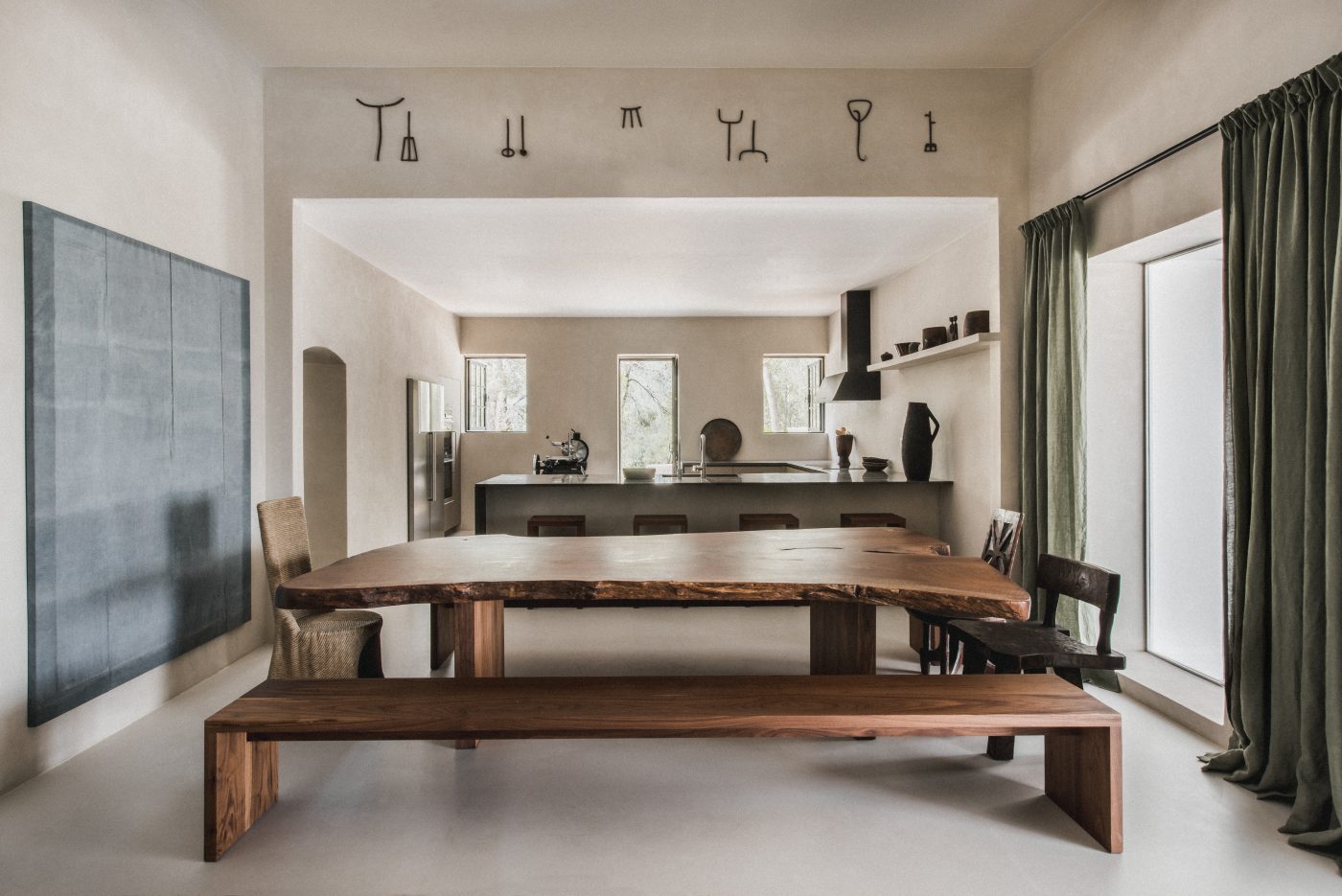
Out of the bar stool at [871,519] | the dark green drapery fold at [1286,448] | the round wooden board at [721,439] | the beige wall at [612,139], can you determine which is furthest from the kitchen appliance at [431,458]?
the dark green drapery fold at [1286,448]

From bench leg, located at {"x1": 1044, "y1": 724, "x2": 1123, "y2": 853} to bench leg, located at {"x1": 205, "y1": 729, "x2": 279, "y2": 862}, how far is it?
2.49 meters

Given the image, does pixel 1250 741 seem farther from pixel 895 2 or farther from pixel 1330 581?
pixel 895 2

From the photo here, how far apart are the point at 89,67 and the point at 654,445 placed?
662 centimetres

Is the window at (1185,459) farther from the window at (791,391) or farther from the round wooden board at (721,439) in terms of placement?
the round wooden board at (721,439)

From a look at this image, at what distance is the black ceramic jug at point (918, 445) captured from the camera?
490 cm

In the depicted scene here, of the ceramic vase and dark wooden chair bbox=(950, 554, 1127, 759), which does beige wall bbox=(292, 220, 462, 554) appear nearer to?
dark wooden chair bbox=(950, 554, 1127, 759)

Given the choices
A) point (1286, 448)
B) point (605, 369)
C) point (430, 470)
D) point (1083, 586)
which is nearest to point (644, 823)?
point (1083, 586)

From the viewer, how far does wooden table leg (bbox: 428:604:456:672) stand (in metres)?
3.61

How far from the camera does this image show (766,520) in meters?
4.87

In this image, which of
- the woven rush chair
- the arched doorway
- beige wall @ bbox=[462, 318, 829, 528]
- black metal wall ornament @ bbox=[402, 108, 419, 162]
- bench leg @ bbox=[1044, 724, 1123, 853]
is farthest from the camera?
beige wall @ bbox=[462, 318, 829, 528]

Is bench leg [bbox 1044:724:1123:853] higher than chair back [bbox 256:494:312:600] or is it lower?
lower

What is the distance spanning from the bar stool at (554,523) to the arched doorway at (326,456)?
57.0 inches

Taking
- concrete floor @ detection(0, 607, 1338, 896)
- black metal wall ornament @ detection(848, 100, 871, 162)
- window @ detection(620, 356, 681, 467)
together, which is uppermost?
black metal wall ornament @ detection(848, 100, 871, 162)

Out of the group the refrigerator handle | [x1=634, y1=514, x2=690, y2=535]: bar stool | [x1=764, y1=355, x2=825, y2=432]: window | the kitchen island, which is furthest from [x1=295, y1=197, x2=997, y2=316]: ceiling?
[x1=634, y1=514, x2=690, y2=535]: bar stool
